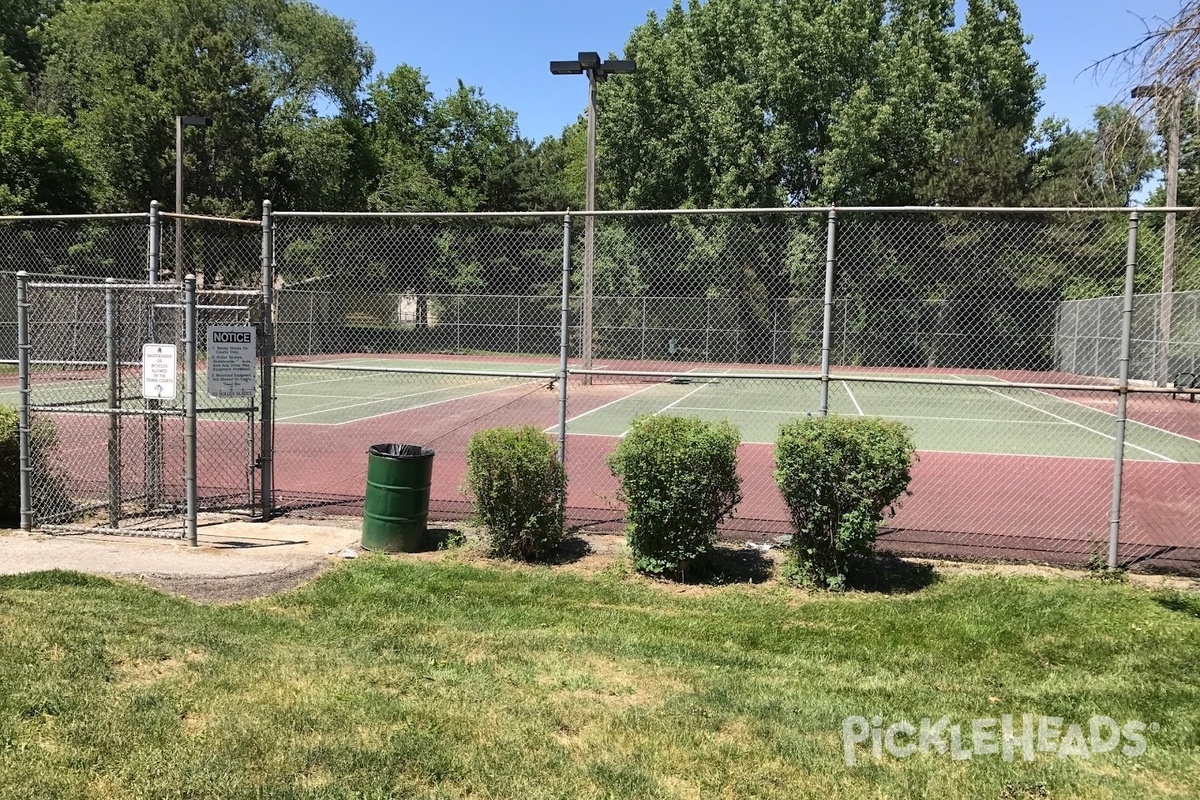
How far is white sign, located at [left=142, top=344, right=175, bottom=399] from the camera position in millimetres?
7328

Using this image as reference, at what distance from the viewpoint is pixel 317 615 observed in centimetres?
554

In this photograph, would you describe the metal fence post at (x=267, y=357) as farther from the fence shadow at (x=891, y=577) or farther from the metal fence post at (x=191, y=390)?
the fence shadow at (x=891, y=577)

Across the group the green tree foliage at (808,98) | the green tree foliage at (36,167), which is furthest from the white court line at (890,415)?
the green tree foliage at (36,167)

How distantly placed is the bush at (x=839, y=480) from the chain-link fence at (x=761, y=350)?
78 cm

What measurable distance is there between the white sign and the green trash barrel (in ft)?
6.22

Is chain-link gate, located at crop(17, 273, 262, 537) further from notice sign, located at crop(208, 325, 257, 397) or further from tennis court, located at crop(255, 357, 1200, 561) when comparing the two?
tennis court, located at crop(255, 357, 1200, 561)

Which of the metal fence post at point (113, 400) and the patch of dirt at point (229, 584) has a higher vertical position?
the metal fence post at point (113, 400)

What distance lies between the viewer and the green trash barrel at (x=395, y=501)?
7.12 m

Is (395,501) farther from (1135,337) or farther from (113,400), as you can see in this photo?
(1135,337)

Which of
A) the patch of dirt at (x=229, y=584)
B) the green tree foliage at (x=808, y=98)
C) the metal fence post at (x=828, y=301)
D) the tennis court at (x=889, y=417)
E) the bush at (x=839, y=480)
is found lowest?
the patch of dirt at (x=229, y=584)

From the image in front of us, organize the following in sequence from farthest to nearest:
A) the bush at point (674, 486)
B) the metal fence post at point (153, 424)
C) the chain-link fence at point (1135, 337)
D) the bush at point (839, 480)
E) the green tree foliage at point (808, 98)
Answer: the green tree foliage at point (808, 98) < the chain-link fence at point (1135, 337) < the metal fence post at point (153, 424) < the bush at point (674, 486) < the bush at point (839, 480)

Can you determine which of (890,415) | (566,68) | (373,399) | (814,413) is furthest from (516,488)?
(373,399)

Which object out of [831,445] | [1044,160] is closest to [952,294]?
[1044,160]

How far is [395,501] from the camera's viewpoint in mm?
7148
